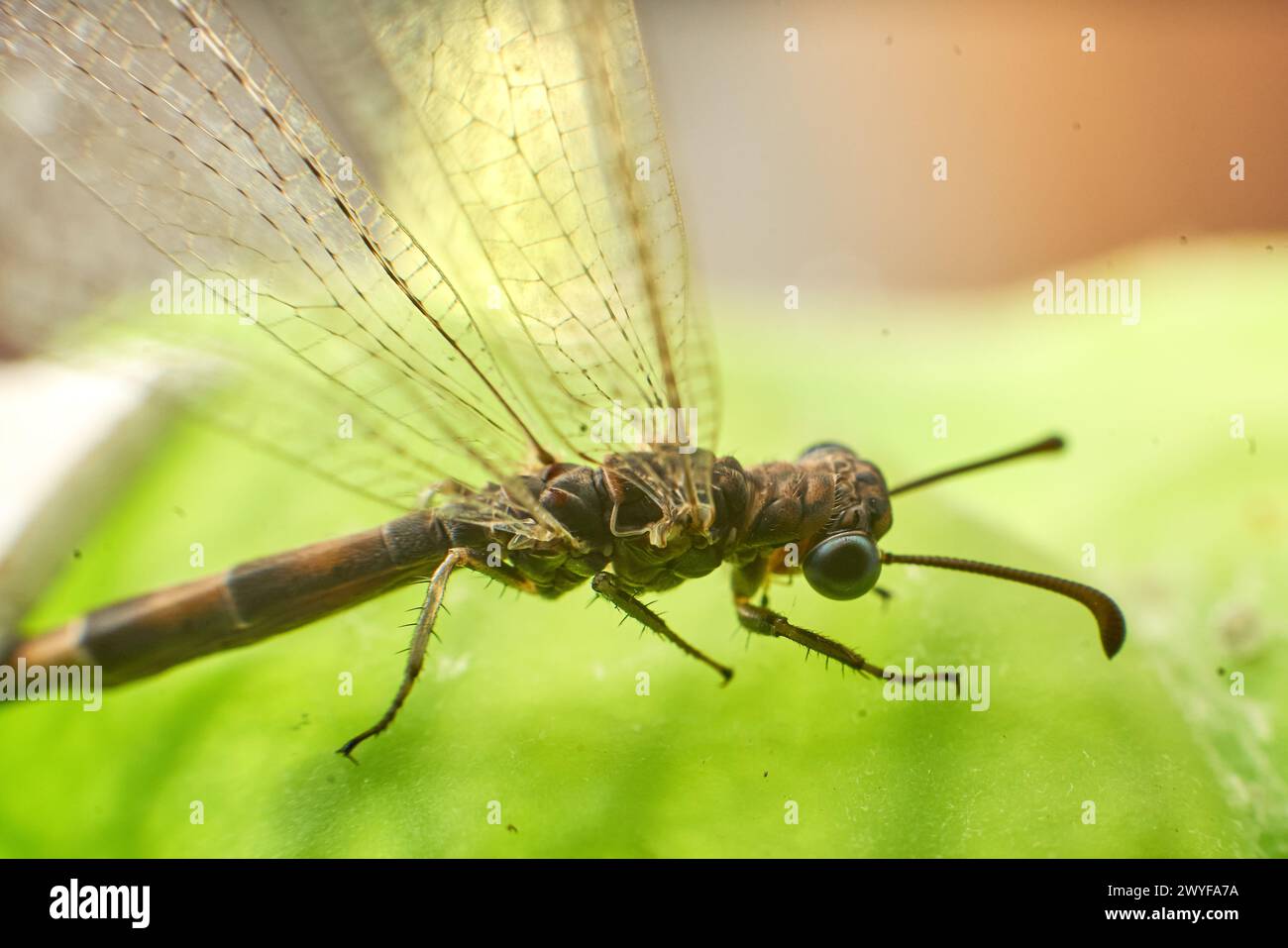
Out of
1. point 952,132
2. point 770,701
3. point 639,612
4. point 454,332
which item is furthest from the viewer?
point 952,132

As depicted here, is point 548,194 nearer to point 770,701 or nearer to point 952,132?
point 770,701

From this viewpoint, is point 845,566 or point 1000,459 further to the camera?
point 1000,459

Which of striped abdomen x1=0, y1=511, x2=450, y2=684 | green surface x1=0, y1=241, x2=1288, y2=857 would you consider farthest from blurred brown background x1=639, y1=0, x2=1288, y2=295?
striped abdomen x1=0, y1=511, x2=450, y2=684

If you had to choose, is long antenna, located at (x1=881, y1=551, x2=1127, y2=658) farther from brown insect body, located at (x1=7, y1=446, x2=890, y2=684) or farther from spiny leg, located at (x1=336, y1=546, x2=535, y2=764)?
spiny leg, located at (x1=336, y1=546, x2=535, y2=764)

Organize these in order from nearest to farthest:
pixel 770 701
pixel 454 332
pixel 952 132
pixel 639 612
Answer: pixel 770 701
pixel 639 612
pixel 454 332
pixel 952 132

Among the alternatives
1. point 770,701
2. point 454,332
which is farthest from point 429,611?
point 770,701

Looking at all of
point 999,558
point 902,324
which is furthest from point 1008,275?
point 999,558

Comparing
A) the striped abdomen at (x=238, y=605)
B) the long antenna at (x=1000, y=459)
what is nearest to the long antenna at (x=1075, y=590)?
the long antenna at (x=1000, y=459)

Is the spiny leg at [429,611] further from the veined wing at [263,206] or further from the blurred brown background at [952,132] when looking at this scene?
the blurred brown background at [952,132]
